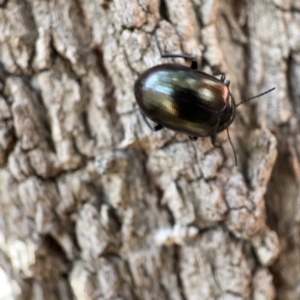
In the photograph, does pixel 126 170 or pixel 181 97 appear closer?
pixel 181 97

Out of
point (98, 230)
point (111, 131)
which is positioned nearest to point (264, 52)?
point (111, 131)

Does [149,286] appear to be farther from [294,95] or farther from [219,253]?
[294,95]

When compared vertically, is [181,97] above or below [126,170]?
above
